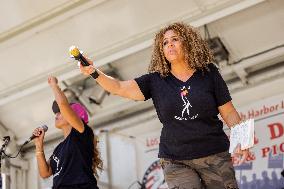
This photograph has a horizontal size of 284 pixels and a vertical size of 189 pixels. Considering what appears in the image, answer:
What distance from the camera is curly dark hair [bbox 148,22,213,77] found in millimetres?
2662

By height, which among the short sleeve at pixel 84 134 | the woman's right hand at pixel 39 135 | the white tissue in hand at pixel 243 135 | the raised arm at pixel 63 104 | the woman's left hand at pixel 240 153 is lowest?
A: the woman's left hand at pixel 240 153

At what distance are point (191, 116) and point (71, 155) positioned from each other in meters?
1.49

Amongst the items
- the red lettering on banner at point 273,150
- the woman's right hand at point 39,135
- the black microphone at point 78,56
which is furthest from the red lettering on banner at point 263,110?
the black microphone at point 78,56

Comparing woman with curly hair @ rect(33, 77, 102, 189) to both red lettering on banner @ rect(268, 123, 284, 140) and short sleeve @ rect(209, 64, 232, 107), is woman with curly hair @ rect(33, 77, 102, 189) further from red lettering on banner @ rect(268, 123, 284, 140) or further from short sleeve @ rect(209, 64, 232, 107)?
red lettering on banner @ rect(268, 123, 284, 140)

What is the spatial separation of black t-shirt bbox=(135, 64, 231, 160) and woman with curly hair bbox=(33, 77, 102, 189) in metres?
1.26

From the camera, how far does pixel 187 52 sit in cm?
271

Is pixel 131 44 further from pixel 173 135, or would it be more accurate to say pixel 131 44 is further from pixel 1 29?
pixel 173 135

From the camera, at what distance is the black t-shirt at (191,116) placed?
2436 millimetres

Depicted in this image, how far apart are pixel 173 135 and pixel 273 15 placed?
7.97ft

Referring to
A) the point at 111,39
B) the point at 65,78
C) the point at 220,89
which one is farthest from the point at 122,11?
the point at 220,89

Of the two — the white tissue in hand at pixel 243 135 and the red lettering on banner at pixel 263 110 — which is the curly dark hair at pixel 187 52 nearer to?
the white tissue in hand at pixel 243 135

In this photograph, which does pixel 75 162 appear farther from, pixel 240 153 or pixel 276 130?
pixel 276 130

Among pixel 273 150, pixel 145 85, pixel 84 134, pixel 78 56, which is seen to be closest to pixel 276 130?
pixel 273 150

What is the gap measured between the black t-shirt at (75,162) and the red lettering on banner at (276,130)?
1635mm
